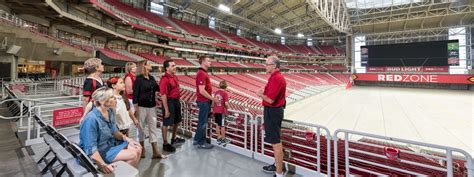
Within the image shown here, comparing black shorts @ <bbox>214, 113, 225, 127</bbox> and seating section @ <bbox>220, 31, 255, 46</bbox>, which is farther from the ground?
seating section @ <bbox>220, 31, 255, 46</bbox>

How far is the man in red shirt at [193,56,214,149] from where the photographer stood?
3402 mm

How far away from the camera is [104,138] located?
78.8 inches

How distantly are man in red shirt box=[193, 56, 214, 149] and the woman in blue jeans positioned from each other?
139cm

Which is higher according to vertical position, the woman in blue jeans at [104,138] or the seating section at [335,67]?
the seating section at [335,67]

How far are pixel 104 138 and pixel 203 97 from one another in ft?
5.58

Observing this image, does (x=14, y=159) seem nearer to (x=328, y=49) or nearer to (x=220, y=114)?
(x=220, y=114)

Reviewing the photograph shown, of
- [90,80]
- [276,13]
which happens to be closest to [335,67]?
[276,13]

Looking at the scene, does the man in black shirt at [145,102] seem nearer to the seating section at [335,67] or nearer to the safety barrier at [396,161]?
the safety barrier at [396,161]

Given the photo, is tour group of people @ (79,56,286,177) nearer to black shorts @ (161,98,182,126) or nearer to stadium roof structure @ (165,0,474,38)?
black shorts @ (161,98,182,126)

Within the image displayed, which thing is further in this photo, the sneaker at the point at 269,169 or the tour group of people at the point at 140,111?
the sneaker at the point at 269,169

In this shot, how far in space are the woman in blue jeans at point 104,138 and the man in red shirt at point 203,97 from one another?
1.39 metres

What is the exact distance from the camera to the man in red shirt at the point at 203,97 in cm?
340

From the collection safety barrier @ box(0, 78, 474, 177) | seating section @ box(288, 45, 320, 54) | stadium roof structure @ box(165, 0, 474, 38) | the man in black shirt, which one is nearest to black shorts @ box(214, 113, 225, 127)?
Answer: safety barrier @ box(0, 78, 474, 177)

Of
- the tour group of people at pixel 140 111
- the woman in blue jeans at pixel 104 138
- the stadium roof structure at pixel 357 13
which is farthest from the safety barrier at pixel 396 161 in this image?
the stadium roof structure at pixel 357 13
